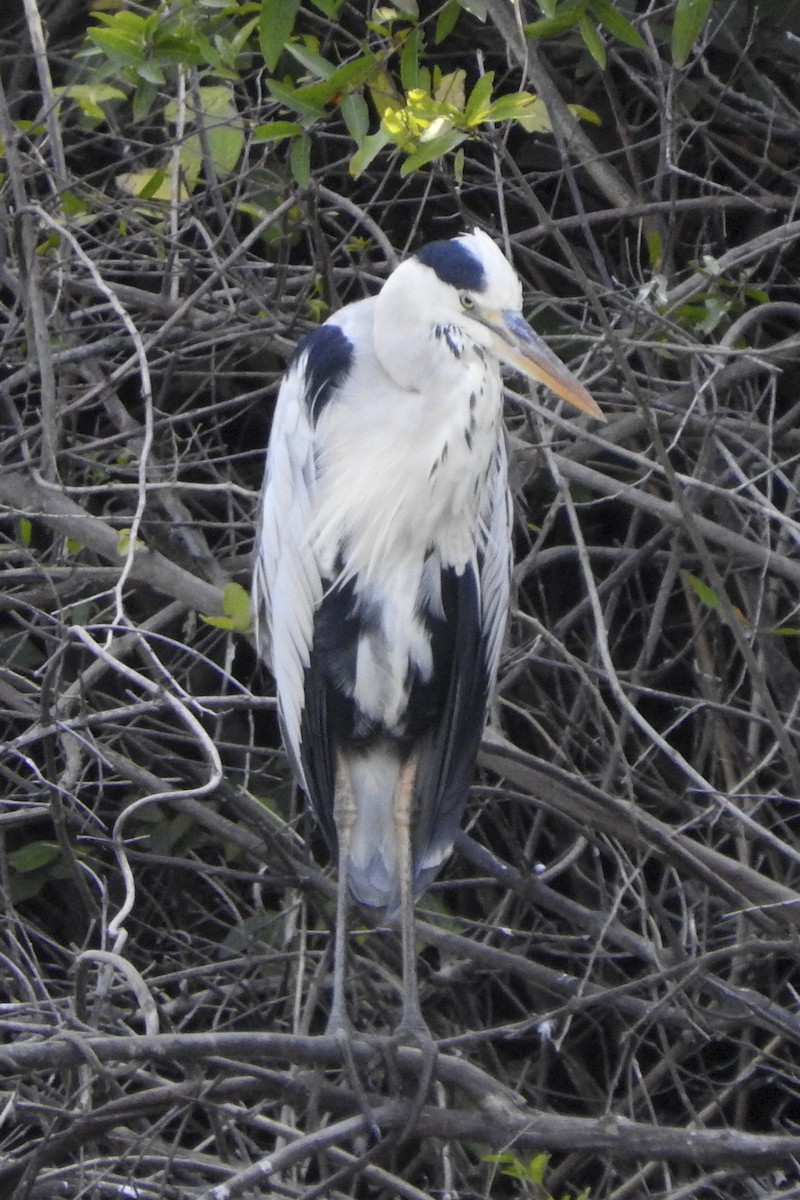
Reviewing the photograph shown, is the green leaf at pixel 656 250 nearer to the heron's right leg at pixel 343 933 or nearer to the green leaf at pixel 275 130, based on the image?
the green leaf at pixel 275 130

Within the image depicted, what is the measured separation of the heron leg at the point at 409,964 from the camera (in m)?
1.85

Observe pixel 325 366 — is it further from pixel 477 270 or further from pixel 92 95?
pixel 92 95

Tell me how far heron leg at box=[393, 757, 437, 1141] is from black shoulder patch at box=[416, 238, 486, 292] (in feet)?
2.54

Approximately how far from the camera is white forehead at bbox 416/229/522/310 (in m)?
2.10

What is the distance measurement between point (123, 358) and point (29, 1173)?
192 cm

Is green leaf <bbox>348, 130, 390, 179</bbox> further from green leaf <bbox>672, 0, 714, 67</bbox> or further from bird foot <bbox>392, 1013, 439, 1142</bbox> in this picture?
bird foot <bbox>392, 1013, 439, 1142</bbox>

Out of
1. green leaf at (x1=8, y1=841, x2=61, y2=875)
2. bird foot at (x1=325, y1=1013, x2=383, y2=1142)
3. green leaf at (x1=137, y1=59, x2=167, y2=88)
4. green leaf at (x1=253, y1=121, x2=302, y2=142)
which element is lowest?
green leaf at (x1=8, y1=841, x2=61, y2=875)

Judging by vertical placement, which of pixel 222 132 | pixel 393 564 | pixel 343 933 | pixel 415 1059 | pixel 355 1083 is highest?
pixel 222 132

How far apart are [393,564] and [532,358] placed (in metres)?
0.40

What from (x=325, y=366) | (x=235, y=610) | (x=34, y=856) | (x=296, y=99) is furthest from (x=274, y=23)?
(x=34, y=856)

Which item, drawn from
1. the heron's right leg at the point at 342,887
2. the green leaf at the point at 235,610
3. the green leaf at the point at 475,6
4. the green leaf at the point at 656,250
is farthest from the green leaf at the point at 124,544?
the green leaf at the point at 656,250

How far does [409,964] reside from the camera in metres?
2.29

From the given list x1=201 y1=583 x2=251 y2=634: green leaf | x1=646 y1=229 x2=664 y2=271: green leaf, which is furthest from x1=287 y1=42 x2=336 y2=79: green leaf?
x1=201 y1=583 x2=251 y2=634: green leaf

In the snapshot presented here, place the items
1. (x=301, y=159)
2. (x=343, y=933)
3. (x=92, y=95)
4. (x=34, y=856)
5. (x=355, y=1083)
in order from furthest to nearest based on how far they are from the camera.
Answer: (x=34, y=856) → (x=92, y=95) → (x=343, y=933) → (x=301, y=159) → (x=355, y=1083)
